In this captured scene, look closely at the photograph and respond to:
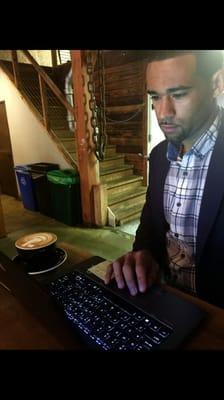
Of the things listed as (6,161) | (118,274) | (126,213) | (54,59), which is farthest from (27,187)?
(118,274)

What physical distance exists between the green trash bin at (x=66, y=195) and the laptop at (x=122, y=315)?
278 centimetres

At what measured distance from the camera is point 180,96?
2.90ft

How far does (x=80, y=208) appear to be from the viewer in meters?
3.55

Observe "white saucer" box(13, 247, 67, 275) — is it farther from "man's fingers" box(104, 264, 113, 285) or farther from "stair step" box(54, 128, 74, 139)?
"stair step" box(54, 128, 74, 139)

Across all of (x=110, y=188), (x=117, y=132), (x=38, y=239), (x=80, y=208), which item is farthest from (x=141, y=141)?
(x=38, y=239)

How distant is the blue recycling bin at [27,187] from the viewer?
407 centimetres

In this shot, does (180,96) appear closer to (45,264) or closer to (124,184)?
(45,264)

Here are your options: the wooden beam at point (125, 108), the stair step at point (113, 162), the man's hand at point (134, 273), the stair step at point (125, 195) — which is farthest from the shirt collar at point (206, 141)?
the wooden beam at point (125, 108)

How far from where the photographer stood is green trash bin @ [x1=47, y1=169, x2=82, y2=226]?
11.3 feet

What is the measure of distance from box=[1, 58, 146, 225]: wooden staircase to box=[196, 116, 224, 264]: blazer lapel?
2.57m

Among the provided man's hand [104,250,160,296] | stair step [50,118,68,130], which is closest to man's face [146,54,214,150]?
man's hand [104,250,160,296]

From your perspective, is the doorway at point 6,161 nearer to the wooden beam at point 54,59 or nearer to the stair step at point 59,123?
the stair step at point 59,123

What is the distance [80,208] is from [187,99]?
2.79m

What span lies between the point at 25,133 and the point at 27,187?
0.93 m
